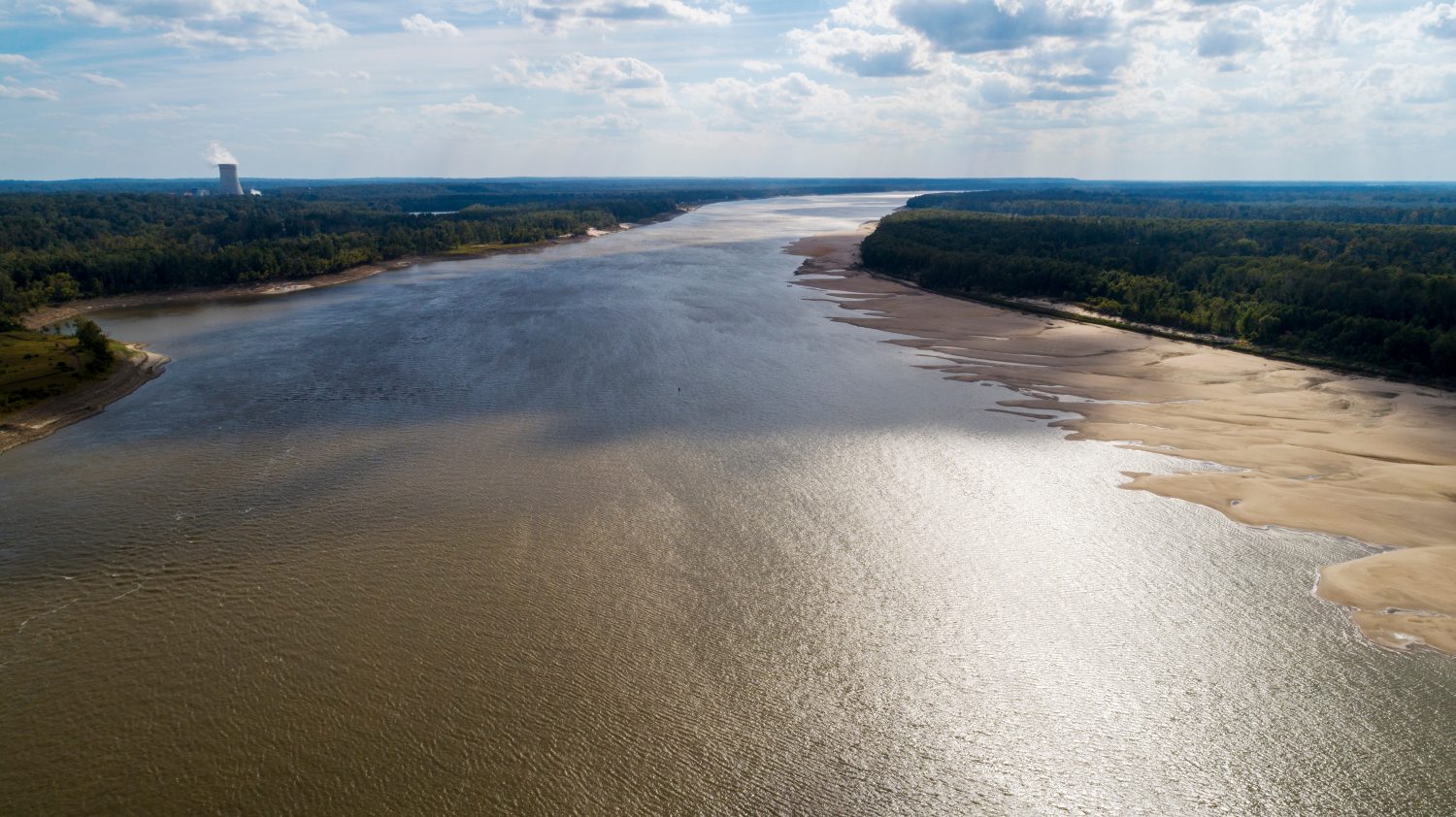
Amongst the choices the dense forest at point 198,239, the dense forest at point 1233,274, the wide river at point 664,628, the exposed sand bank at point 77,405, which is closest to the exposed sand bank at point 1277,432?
the wide river at point 664,628

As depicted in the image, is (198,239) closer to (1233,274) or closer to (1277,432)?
(1233,274)

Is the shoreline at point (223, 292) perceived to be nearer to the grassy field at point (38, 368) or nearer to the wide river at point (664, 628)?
the grassy field at point (38, 368)

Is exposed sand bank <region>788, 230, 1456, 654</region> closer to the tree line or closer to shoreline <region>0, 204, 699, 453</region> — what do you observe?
shoreline <region>0, 204, 699, 453</region>

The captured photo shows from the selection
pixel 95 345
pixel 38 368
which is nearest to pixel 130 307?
pixel 95 345

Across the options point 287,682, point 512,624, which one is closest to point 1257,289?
point 512,624

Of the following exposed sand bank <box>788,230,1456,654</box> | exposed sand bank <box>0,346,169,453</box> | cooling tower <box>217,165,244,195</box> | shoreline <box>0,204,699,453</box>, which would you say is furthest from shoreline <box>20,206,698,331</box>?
cooling tower <box>217,165,244,195</box>
